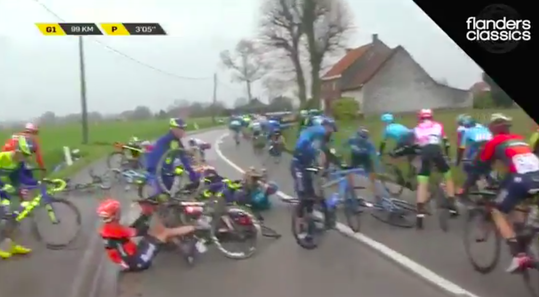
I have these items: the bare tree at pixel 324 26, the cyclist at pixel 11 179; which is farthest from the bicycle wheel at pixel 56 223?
the bare tree at pixel 324 26

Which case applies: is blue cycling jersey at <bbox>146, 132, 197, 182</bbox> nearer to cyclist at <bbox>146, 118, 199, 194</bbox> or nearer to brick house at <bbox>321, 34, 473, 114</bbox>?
cyclist at <bbox>146, 118, 199, 194</bbox>

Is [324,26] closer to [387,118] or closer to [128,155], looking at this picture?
[387,118]

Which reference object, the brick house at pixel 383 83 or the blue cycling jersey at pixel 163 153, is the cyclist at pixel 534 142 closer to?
the brick house at pixel 383 83

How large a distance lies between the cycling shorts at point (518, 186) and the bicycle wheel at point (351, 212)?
2.23 metres

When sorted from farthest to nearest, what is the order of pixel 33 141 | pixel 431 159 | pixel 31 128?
pixel 431 159, pixel 33 141, pixel 31 128

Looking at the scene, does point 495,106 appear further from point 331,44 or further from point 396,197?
point 396,197

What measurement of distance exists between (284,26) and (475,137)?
1779 mm

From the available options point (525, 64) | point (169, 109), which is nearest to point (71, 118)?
point (169, 109)

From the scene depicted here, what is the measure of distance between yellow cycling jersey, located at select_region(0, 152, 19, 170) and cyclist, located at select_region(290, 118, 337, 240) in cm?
190

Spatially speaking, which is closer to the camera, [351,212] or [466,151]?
[466,151]

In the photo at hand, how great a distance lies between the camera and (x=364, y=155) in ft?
20.2

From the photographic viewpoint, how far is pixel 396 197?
7.59m

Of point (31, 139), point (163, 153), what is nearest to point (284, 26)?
point (31, 139)

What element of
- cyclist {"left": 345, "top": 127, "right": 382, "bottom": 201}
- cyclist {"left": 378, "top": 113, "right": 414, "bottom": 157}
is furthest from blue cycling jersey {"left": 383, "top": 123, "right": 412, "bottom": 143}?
cyclist {"left": 345, "top": 127, "right": 382, "bottom": 201}
